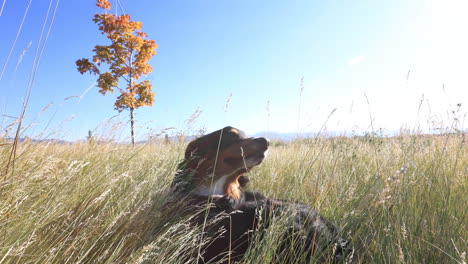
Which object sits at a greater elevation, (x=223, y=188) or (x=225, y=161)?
(x=225, y=161)

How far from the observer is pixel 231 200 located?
226cm

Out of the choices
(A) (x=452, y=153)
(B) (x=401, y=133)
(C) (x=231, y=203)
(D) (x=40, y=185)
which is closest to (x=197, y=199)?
(C) (x=231, y=203)

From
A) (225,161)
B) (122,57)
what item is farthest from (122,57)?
(225,161)

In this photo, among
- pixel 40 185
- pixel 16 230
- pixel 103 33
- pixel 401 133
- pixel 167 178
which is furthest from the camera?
pixel 103 33

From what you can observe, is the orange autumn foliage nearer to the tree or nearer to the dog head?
the tree

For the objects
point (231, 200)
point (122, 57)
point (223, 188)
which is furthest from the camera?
point (122, 57)

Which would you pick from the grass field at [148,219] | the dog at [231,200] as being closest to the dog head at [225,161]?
the dog at [231,200]

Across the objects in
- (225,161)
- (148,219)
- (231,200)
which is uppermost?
(225,161)

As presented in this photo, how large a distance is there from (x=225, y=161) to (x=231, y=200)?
1.05ft

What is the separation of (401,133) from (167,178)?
2.59 meters

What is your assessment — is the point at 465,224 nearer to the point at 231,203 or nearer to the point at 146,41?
the point at 231,203

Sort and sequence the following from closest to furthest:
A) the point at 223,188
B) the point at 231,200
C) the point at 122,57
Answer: the point at 231,200 < the point at 223,188 < the point at 122,57

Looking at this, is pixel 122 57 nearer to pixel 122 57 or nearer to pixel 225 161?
pixel 122 57

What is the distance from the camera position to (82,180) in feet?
7.18
